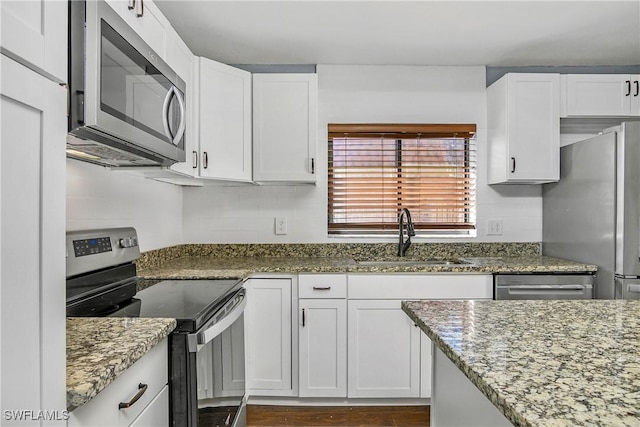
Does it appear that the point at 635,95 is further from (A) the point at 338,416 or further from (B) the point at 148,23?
(B) the point at 148,23

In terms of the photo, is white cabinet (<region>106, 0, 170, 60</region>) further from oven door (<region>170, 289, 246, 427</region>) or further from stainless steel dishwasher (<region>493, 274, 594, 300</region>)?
stainless steel dishwasher (<region>493, 274, 594, 300</region>)

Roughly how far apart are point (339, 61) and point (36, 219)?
99.1 inches

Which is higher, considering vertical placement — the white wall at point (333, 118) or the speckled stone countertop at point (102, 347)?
the white wall at point (333, 118)

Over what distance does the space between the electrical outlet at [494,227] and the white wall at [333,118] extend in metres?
0.74

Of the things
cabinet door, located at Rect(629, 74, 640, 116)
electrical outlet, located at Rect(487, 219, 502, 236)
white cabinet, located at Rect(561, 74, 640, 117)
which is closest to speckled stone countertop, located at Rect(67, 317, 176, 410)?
electrical outlet, located at Rect(487, 219, 502, 236)

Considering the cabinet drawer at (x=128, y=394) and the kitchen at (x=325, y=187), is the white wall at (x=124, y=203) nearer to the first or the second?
the kitchen at (x=325, y=187)

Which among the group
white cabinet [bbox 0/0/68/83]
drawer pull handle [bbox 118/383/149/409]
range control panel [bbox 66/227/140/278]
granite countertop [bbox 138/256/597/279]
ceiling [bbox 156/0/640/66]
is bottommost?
Answer: drawer pull handle [bbox 118/383/149/409]

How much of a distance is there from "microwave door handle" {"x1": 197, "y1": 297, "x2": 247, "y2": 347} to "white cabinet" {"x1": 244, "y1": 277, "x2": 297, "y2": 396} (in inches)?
17.6

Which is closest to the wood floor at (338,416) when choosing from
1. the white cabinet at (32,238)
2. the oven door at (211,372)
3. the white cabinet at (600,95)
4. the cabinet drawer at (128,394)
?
the oven door at (211,372)

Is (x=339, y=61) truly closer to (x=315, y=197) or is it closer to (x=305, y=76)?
(x=305, y=76)

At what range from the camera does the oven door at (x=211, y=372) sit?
1.21 meters

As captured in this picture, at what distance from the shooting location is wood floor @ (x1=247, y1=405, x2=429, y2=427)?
2207 mm

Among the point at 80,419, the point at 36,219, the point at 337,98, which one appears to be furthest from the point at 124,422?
the point at 337,98

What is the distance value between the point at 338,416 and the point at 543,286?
1450mm
